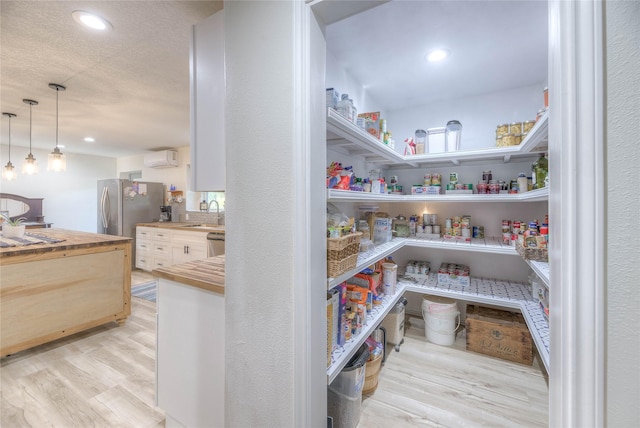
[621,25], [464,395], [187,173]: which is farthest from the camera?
[187,173]

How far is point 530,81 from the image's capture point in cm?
227

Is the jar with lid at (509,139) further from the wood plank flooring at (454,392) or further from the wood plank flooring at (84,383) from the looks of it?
the wood plank flooring at (84,383)

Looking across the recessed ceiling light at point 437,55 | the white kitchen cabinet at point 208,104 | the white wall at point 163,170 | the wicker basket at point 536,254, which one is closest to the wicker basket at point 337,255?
the white kitchen cabinet at point 208,104

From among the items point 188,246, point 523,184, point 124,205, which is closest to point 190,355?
point 523,184

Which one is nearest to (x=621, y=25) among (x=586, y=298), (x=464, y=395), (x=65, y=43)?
(x=586, y=298)

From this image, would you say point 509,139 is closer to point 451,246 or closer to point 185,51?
point 451,246

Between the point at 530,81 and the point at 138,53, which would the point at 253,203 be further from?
the point at 530,81

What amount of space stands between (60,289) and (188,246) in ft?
5.90

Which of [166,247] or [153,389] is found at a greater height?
[166,247]

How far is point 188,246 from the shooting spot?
411 cm

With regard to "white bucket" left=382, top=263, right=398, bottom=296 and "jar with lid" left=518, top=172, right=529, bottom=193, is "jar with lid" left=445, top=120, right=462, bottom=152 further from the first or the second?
"white bucket" left=382, top=263, right=398, bottom=296

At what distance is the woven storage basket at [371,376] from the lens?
1695 millimetres

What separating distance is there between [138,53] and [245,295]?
204cm

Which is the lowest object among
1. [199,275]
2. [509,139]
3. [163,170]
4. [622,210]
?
[199,275]
